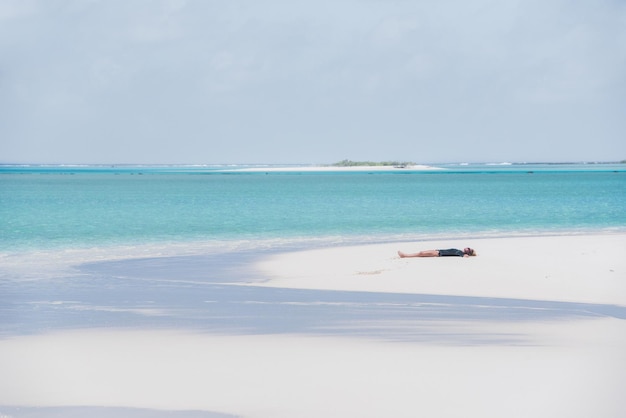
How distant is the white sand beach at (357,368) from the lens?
681cm

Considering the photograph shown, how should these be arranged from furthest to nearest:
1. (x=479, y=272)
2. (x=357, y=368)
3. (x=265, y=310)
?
(x=479, y=272)
(x=265, y=310)
(x=357, y=368)

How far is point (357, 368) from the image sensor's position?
792 cm

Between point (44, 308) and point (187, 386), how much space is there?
15.7 feet

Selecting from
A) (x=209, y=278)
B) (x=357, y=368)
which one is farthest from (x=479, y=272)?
(x=357, y=368)

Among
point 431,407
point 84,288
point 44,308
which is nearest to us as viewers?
point 431,407

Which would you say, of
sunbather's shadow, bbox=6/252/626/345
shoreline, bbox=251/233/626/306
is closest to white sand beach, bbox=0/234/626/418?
sunbather's shadow, bbox=6/252/626/345

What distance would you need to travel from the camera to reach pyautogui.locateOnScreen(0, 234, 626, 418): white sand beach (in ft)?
22.4

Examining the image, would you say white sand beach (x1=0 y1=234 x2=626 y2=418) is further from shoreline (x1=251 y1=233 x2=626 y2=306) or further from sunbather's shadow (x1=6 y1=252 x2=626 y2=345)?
shoreline (x1=251 y1=233 x2=626 y2=306)

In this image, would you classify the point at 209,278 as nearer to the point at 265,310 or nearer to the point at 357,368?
the point at 265,310

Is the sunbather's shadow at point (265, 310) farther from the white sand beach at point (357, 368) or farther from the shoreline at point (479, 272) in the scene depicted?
the shoreline at point (479, 272)

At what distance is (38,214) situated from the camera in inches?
1533

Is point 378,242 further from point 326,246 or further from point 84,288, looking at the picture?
point 84,288

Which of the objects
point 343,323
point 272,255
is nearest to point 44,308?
point 343,323

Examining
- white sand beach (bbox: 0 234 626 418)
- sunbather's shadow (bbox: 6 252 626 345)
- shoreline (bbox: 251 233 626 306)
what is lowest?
white sand beach (bbox: 0 234 626 418)
